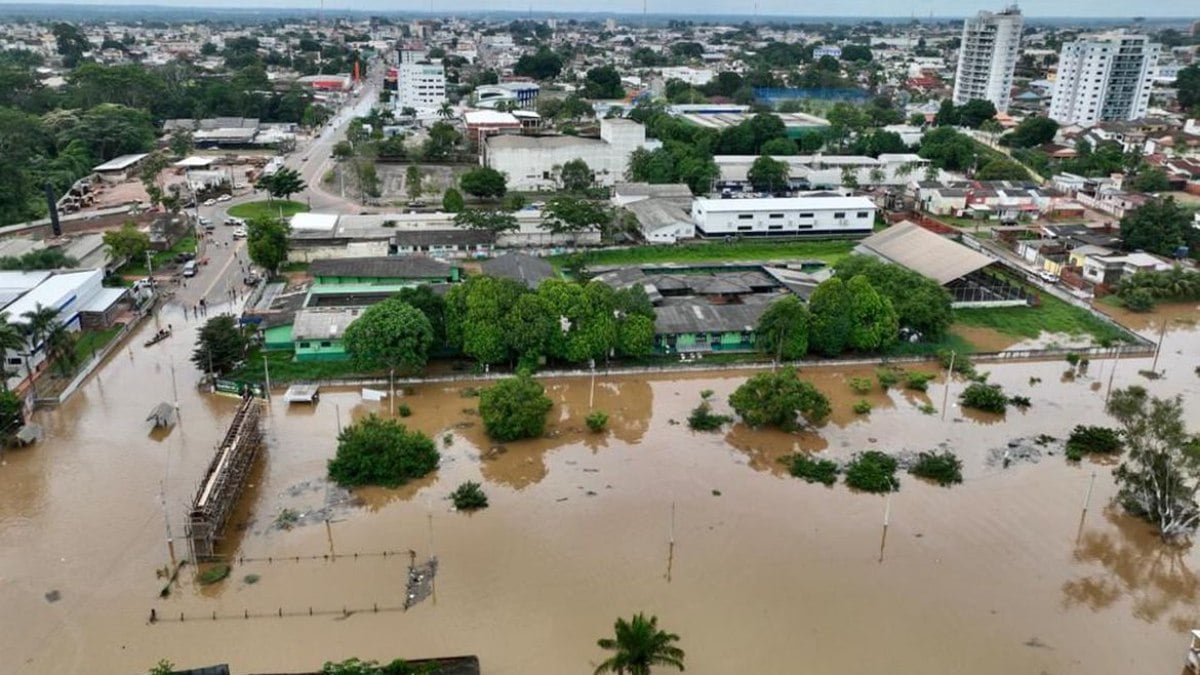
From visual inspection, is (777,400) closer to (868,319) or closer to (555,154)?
(868,319)

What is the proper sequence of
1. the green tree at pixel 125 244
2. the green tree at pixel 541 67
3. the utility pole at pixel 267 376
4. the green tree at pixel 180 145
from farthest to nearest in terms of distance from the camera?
the green tree at pixel 541 67 → the green tree at pixel 180 145 → the green tree at pixel 125 244 → the utility pole at pixel 267 376

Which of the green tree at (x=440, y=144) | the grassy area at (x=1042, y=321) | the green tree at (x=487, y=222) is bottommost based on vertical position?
the grassy area at (x=1042, y=321)

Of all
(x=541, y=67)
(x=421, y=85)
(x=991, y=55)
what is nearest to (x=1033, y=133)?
(x=991, y=55)

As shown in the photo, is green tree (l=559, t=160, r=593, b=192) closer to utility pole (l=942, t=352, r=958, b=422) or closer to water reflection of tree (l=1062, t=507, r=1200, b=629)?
utility pole (l=942, t=352, r=958, b=422)

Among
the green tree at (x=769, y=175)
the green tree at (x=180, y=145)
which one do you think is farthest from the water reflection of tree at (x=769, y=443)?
the green tree at (x=180, y=145)

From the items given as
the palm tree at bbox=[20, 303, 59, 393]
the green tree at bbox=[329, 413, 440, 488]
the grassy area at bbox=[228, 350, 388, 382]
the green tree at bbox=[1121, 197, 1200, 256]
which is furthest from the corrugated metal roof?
the palm tree at bbox=[20, 303, 59, 393]

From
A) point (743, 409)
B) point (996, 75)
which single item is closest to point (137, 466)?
point (743, 409)

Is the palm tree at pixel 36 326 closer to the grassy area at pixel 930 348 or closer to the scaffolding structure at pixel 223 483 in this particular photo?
the scaffolding structure at pixel 223 483
